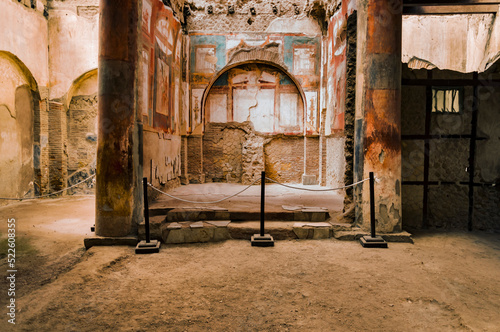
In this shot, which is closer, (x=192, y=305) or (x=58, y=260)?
(x=192, y=305)

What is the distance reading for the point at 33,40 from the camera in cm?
777

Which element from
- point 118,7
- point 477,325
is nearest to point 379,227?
point 477,325

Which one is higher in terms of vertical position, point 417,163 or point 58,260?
point 417,163

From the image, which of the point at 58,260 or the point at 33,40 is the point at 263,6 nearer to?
the point at 33,40

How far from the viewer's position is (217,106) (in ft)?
31.9

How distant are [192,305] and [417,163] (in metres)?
4.01

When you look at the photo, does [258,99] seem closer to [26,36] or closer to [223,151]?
[223,151]

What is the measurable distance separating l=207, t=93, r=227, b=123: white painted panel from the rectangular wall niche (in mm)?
6037

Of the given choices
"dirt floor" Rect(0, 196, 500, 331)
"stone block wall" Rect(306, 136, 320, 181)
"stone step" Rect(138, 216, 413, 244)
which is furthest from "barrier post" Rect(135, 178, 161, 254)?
"stone block wall" Rect(306, 136, 320, 181)

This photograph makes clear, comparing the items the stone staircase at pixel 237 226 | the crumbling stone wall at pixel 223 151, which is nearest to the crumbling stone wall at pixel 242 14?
the crumbling stone wall at pixel 223 151

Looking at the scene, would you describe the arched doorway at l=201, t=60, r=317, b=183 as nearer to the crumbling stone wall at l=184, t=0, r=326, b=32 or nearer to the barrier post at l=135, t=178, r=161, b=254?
the crumbling stone wall at l=184, t=0, r=326, b=32

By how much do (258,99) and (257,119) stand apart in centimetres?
61

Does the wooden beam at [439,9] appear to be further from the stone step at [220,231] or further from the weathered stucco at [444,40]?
the stone step at [220,231]

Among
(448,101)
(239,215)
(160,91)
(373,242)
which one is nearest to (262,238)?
(239,215)
